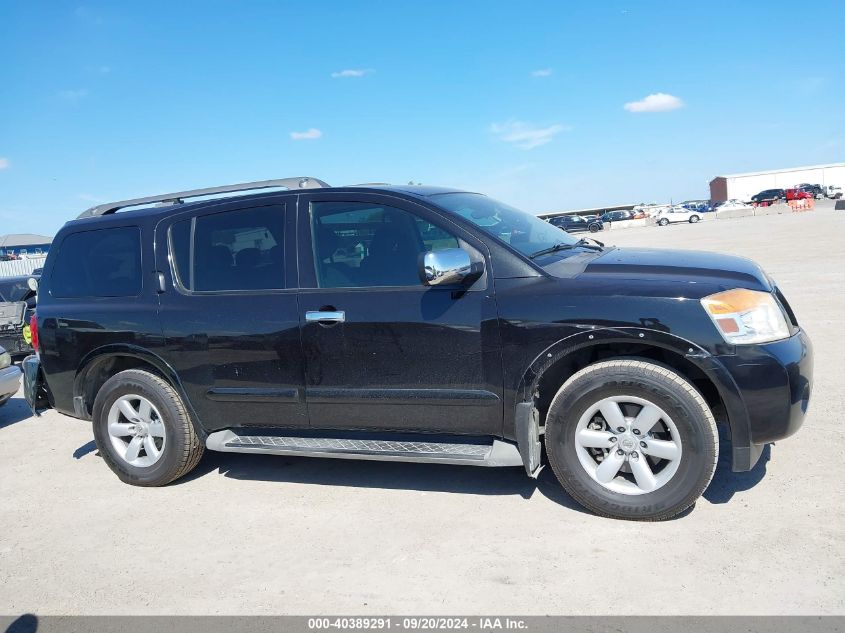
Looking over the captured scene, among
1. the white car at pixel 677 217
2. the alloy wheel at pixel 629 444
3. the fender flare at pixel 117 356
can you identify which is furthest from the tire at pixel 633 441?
the white car at pixel 677 217

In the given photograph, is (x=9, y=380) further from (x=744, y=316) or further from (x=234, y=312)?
(x=744, y=316)

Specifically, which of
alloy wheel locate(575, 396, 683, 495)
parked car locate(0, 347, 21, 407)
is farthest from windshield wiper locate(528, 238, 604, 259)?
parked car locate(0, 347, 21, 407)

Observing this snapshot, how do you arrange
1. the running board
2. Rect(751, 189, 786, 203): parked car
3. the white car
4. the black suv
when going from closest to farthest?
the black suv
the running board
the white car
Rect(751, 189, 786, 203): parked car

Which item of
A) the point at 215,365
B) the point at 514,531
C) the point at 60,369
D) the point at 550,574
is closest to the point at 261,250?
the point at 215,365

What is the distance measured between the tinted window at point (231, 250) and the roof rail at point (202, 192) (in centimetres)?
25

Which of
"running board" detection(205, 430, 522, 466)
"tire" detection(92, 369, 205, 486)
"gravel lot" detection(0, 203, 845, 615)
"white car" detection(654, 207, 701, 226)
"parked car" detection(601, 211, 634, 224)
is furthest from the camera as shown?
"parked car" detection(601, 211, 634, 224)

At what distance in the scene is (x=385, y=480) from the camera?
4586 millimetres

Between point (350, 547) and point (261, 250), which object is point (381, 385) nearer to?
point (350, 547)

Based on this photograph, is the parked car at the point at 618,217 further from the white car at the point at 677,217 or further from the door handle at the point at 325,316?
the door handle at the point at 325,316

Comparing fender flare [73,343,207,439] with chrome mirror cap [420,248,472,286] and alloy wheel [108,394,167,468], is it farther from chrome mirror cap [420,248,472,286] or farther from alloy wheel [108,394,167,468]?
chrome mirror cap [420,248,472,286]

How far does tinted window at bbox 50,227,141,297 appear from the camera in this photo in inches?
192

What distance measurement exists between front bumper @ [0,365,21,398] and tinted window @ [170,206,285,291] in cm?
380

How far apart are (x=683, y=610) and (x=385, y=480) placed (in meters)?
2.20

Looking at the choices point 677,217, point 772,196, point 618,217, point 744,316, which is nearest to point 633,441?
point 744,316
